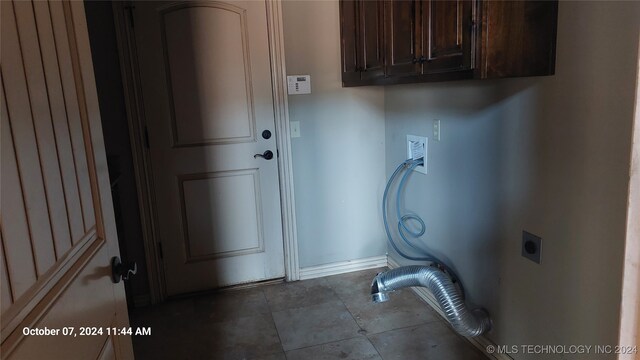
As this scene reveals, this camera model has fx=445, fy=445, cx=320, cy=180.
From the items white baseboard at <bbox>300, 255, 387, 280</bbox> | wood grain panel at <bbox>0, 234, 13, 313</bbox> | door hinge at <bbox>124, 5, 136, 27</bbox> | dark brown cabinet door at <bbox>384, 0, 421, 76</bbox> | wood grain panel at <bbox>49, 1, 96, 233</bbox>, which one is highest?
door hinge at <bbox>124, 5, 136, 27</bbox>

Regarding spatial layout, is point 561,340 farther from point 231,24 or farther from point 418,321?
point 231,24

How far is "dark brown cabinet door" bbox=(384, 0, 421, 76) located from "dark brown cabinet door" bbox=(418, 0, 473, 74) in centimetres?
5

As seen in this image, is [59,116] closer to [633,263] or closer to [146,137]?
[633,263]

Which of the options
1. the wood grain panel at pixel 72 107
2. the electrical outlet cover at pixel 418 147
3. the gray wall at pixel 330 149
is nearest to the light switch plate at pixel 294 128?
the gray wall at pixel 330 149

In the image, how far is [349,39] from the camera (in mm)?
2678

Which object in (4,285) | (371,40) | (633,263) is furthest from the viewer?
(371,40)

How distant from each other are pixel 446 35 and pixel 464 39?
0.11 meters

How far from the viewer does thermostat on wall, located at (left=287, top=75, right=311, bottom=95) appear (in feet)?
9.21

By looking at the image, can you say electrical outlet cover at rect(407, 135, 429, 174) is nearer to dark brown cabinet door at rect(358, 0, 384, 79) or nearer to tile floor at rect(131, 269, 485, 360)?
dark brown cabinet door at rect(358, 0, 384, 79)

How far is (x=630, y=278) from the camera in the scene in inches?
29.6

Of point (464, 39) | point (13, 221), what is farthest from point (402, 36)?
point (13, 221)

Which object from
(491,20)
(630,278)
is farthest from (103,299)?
(491,20)

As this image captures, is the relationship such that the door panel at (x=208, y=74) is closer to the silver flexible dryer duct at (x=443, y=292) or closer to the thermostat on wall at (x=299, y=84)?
the thermostat on wall at (x=299, y=84)

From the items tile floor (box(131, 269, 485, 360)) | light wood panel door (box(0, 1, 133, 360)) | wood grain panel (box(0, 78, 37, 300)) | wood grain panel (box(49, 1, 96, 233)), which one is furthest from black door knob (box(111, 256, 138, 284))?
tile floor (box(131, 269, 485, 360))
